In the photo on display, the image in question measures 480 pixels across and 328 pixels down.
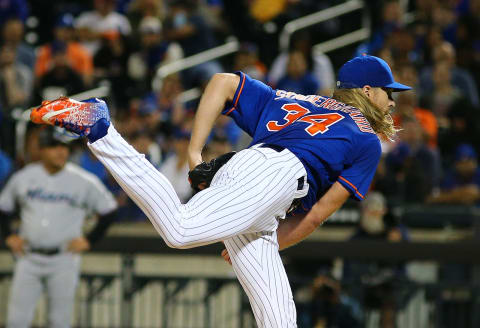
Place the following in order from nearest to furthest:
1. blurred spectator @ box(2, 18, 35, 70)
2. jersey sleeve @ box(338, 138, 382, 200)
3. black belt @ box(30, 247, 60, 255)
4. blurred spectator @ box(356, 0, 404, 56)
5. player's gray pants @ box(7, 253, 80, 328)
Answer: jersey sleeve @ box(338, 138, 382, 200) → player's gray pants @ box(7, 253, 80, 328) → black belt @ box(30, 247, 60, 255) → blurred spectator @ box(2, 18, 35, 70) → blurred spectator @ box(356, 0, 404, 56)

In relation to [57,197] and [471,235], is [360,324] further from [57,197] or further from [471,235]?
[57,197]

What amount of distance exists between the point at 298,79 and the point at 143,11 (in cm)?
292

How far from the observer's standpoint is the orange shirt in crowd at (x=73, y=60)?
11.0m

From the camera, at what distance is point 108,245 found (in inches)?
299

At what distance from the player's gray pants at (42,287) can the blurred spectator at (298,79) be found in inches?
151

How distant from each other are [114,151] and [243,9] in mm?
9175

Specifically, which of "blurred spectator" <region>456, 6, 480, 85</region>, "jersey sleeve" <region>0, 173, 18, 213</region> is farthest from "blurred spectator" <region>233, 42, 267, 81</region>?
"jersey sleeve" <region>0, 173, 18, 213</region>

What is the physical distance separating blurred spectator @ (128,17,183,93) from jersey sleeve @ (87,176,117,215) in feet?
12.8

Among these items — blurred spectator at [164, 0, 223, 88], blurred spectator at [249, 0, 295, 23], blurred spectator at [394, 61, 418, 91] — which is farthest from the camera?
blurred spectator at [249, 0, 295, 23]

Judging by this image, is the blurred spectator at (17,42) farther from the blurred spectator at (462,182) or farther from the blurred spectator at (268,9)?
the blurred spectator at (462,182)

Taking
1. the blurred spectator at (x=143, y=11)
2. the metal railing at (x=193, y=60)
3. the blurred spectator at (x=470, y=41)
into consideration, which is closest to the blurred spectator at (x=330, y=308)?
the metal railing at (x=193, y=60)

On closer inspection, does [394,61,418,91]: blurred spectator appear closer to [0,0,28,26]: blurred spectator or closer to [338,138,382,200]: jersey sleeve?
[0,0,28,26]: blurred spectator

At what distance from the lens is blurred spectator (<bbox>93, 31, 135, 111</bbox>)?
1102 centimetres

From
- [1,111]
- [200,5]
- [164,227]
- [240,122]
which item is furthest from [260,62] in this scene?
[164,227]
